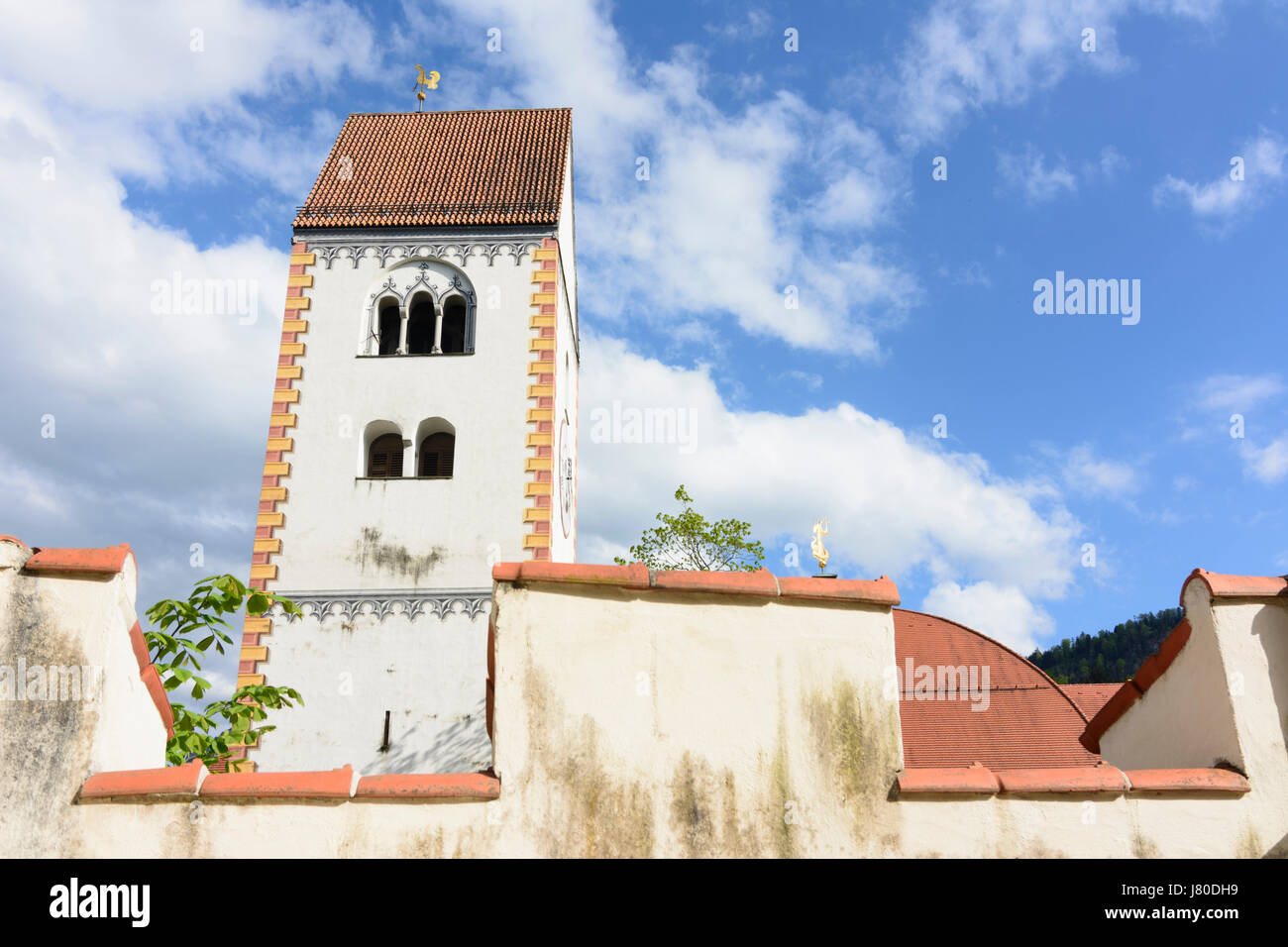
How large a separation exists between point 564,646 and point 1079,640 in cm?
9979

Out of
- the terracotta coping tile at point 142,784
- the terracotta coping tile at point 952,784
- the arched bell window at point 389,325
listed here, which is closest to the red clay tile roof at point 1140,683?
the terracotta coping tile at point 952,784

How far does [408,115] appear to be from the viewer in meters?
22.4

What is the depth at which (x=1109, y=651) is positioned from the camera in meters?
88.1

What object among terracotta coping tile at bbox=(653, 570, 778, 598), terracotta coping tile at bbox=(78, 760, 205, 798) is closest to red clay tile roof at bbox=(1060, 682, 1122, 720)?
terracotta coping tile at bbox=(653, 570, 778, 598)

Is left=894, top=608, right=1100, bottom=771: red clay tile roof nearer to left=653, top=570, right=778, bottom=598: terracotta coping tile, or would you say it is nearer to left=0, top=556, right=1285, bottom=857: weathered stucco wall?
left=0, top=556, right=1285, bottom=857: weathered stucco wall

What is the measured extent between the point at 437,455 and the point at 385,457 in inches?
37.8

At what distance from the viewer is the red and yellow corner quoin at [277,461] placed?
16.0m

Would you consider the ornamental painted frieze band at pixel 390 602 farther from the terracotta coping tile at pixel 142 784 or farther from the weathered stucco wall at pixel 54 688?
the terracotta coping tile at pixel 142 784

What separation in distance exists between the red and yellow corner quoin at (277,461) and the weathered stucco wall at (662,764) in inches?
464

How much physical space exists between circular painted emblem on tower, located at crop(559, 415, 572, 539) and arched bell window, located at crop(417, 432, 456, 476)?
2257 millimetres

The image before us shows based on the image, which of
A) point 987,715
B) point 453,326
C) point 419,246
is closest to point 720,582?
point 987,715
